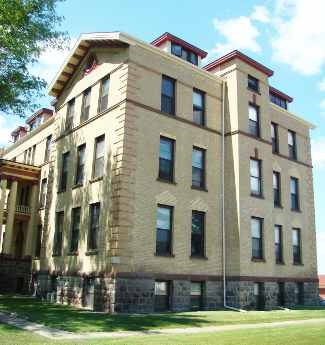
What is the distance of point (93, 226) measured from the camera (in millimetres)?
22312

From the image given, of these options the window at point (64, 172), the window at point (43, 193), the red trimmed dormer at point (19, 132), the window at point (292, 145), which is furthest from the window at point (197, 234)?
the red trimmed dormer at point (19, 132)

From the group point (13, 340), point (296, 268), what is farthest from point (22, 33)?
point (296, 268)

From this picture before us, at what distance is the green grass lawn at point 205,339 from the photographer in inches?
453

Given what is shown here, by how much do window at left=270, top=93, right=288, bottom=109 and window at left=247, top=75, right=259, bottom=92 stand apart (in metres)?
5.12

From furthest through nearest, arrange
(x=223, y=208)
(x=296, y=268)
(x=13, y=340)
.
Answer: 1. (x=296, y=268)
2. (x=223, y=208)
3. (x=13, y=340)

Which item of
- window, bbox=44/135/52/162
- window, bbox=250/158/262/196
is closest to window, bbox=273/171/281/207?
window, bbox=250/158/262/196

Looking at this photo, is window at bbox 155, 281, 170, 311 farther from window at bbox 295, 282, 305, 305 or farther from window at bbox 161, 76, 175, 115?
window at bbox 295, 282, 305, 305

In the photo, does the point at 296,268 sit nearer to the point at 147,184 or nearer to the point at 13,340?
the point at 147,184

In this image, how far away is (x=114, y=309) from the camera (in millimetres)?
18953

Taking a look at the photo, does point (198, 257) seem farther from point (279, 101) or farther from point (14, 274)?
point (279, 101)

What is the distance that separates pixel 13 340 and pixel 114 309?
25.9 feet

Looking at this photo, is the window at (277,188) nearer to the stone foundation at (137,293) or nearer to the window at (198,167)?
the stone foundation at (137,293)

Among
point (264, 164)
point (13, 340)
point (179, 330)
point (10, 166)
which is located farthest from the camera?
point (10, 166)

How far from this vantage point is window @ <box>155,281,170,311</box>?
68.3 feet
